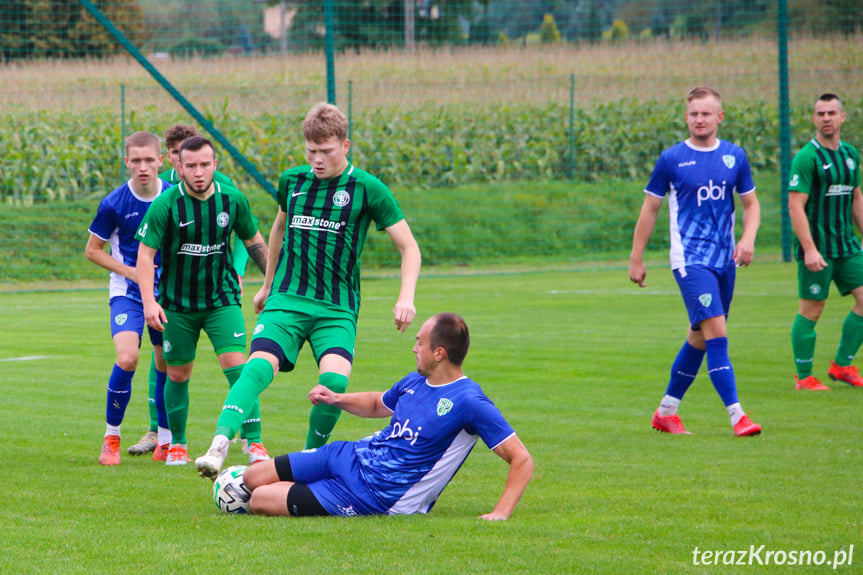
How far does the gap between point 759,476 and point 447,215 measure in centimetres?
1838

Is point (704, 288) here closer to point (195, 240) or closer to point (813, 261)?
point (813, 261)

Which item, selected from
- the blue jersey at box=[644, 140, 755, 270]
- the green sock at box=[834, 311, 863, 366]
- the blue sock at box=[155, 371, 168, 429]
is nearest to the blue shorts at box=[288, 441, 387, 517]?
the blue sock at box=[155, 371, 168, 429]

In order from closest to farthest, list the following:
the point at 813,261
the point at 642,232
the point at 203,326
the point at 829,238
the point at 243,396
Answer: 1. the point at 243,396
2. the point at 203,326
3. the point at 642,232
4. the point at 813,261
5. the point at 829,238

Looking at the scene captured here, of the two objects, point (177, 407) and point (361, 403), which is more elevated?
point (361, 403)

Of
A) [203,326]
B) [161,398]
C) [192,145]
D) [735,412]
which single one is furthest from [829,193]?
[161,398]

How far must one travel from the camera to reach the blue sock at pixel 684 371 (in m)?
7.85

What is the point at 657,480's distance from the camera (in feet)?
20.4

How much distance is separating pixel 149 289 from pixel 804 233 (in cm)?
538

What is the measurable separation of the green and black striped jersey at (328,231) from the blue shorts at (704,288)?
244cm

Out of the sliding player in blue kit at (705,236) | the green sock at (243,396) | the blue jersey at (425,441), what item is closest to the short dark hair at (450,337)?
the blue jersey at (425,441)

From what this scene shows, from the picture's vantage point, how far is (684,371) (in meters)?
7.90

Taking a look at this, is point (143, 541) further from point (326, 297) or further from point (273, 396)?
point (273, 396)

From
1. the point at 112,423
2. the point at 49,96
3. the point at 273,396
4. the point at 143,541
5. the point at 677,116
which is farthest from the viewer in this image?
the point at 677,116

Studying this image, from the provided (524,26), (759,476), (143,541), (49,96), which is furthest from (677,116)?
(143,541)
